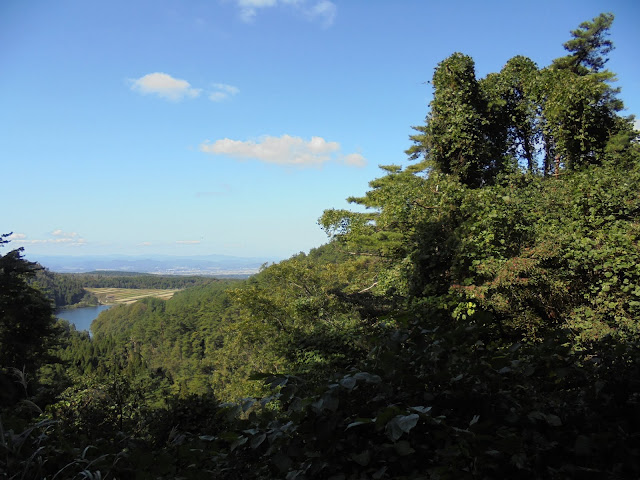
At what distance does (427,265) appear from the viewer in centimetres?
745

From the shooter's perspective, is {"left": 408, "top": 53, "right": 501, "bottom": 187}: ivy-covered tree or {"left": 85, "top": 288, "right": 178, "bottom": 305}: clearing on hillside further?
{"left": 85, "top": 288, "right": 178, "bottom": 305}: clearing on hillside

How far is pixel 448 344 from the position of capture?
1914mm

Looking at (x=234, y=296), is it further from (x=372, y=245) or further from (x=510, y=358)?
(x=510, y=358)

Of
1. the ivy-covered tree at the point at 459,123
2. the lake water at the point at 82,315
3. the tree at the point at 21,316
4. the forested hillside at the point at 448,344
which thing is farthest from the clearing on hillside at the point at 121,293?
the ivy-covered tree at the point at 459,123

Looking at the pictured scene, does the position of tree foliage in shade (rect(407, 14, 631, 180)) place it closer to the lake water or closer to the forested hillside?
the forested hillside

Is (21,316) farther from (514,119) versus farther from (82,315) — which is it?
(82,315)

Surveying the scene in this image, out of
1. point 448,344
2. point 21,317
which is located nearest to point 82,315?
point 21,317

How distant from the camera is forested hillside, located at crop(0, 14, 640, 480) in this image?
127cm

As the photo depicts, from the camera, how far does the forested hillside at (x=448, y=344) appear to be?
4.17ft

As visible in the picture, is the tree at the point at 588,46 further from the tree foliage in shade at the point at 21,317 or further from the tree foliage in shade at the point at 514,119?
the tree foliage in shade at the point at 21,317

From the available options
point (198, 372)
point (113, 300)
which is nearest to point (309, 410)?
point (198, 372)

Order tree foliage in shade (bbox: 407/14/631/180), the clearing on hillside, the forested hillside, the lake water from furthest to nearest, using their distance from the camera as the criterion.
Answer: the clearing on hillside, the lake water, tree foliage in shade (bbox: 407/14/631/180), the forested hillside


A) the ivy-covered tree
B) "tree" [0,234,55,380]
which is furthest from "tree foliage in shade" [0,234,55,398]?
the ivy-covered tree

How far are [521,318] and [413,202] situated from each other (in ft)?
10.8
